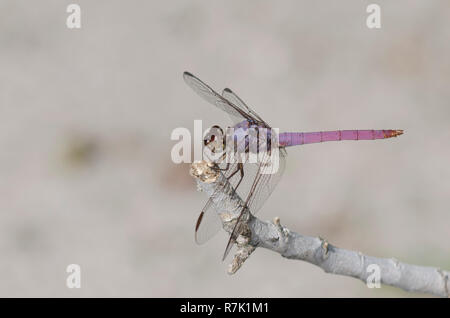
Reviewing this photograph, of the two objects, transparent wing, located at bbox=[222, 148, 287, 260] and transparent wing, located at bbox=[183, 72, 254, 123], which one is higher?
transparent wing, located at bbox=[183, 72, 254, 123]

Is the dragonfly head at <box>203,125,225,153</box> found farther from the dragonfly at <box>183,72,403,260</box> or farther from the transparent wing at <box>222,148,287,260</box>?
the transparent wing at <box>222,148,287,260</box>

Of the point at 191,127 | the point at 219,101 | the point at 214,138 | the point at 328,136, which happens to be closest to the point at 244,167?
the point at 214,138

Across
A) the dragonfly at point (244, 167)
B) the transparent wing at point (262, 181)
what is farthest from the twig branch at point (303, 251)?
the transparent wing at point (262, 181)

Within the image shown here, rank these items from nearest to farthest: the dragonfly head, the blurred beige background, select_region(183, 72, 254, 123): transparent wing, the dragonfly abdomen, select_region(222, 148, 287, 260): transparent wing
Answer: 1. the dragonfly head
2. select_region(222, 148, 287, 260): transparent wing
3. select_region(183, 72, 254, 123): transparent wing
4. the dragonfly abdomen
5. the blurred beige background

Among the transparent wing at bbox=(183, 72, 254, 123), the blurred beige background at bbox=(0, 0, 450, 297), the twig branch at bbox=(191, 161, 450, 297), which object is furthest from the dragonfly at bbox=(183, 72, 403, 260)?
the blurred beige background at bbox=(0, 0, 450, 297)

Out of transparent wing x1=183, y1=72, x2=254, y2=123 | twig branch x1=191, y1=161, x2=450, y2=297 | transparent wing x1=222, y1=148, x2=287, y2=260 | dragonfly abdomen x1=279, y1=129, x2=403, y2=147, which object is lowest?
twig branch x1=191, y1=161, x2=450, y2=297

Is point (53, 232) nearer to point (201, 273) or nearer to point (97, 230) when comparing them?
point (97, 230)
